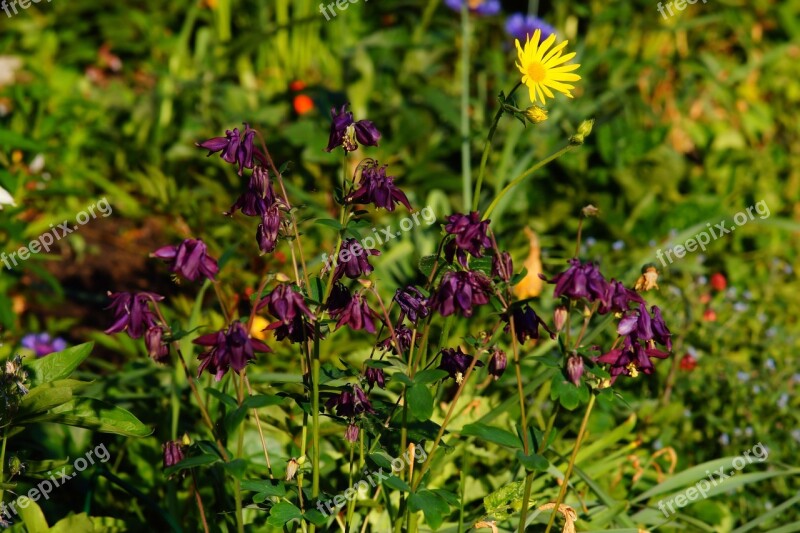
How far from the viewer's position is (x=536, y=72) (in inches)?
61.4

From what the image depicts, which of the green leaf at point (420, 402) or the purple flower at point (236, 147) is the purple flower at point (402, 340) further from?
the purple flower at point (236, 147)

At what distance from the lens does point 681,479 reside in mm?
2086

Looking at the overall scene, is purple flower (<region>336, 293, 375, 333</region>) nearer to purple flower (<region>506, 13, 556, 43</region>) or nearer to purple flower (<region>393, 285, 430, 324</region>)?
purple flower (<region>393, 285, 430, 324</region>)

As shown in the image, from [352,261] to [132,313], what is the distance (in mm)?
341

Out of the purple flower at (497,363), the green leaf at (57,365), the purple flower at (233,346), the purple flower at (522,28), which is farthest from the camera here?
the purple flower at (522,28)

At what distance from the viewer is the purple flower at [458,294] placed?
1287 millimetres

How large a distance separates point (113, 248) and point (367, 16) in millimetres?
1824

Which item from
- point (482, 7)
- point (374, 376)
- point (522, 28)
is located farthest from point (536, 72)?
point (482, 7)

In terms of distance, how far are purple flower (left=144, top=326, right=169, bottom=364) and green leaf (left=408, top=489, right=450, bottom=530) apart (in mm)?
466

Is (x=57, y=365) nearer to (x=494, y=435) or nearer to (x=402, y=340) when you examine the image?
(x=402, y=340)

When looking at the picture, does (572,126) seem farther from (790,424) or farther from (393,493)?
(393,493)

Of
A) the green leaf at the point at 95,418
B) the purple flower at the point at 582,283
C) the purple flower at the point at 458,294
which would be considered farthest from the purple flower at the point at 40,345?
the purple flower at the point at 582,283

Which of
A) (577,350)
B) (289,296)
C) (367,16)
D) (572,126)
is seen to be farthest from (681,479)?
(367,16)

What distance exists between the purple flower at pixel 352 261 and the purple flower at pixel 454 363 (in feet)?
0.64
